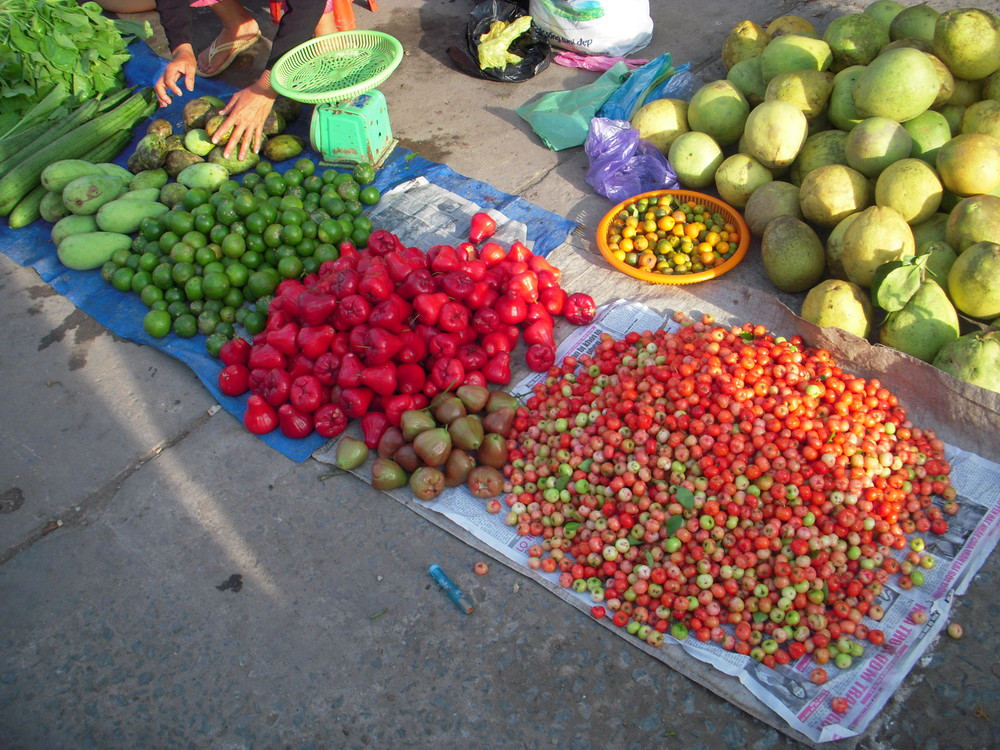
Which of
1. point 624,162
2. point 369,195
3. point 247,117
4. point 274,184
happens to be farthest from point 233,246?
point 624,162

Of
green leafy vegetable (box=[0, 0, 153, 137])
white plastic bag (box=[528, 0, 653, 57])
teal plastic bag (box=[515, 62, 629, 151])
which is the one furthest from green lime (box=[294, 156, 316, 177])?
white plastic bag (box=[528, 0, 653, 57])

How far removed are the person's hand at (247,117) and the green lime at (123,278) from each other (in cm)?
107

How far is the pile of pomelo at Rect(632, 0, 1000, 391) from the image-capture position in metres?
2.88

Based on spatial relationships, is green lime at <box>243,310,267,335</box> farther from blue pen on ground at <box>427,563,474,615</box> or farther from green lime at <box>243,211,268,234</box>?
blue pen on ground at <box>427,563,474,615</box>

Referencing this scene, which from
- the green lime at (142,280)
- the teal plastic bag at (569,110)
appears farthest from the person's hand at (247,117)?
the teal plastic bag at (569,110)

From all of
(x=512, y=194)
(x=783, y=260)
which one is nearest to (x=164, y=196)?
(x=512, y=194)

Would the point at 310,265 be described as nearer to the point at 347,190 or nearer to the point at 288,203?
the point at 288,203

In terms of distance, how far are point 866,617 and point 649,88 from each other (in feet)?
11.4

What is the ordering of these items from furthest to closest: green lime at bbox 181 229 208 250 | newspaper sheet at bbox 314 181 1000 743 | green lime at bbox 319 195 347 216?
green lime at bbox 319 195 347 216 → green lime at bbox 181 229 208 250 → newspaper sheet at bbox 314 181 1000 743

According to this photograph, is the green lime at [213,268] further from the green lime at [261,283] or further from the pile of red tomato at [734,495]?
the pile of red tomato at [734,495]

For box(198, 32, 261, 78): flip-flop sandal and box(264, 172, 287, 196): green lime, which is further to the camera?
box(198, 32, 261, 78): flip-flop sandal

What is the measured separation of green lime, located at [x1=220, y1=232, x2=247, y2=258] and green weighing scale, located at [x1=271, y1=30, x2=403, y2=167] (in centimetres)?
104

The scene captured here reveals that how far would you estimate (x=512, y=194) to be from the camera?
433 cm

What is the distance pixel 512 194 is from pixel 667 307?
139cm
